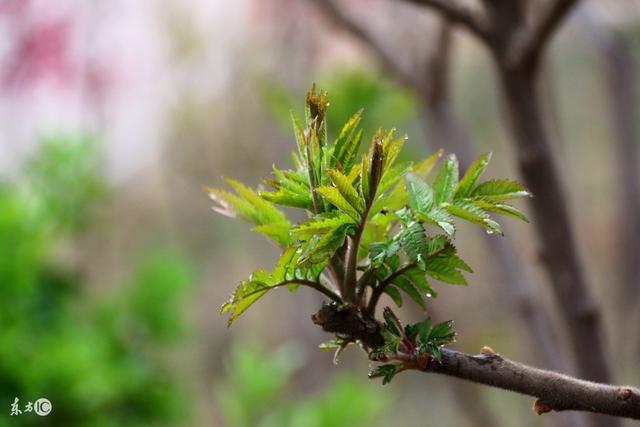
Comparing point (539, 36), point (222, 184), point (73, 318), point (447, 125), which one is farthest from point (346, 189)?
point (222, 184)

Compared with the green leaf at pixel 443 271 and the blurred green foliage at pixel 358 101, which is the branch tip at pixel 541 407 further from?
the blurred green foliage at pixel 358 101

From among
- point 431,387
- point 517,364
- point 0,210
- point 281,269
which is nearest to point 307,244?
point 281,269

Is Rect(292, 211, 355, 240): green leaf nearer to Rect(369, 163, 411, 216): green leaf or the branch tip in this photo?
Rect(369, 163, 411, 216): green leaf

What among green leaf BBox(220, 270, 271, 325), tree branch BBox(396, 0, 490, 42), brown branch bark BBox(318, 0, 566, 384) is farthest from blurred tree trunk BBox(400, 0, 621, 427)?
green leaf BBox(220, 270, 271, 325)

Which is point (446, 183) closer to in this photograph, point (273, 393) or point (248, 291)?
point (248, 291)

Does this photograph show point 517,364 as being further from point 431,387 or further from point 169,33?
point 431,387

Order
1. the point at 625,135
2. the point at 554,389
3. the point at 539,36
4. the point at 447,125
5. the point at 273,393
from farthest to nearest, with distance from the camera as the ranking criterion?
the point at 625,135 → the point at 273,393 → the point at 447,125 → the point at 539,36 → the point at 554,389
